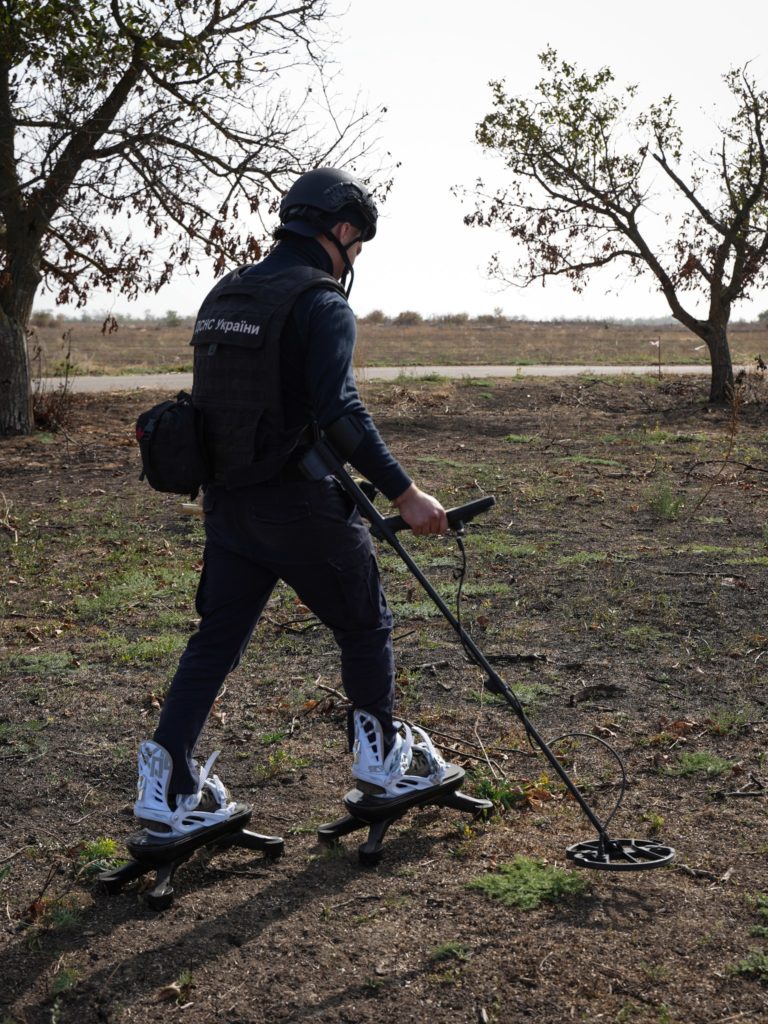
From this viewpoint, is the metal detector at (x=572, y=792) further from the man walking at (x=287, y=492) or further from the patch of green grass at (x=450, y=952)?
the patch of green grass at (x=450, y=952)

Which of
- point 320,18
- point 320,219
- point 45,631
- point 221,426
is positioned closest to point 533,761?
point 221,426

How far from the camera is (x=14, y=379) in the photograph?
14.5m

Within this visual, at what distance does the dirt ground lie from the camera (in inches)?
122

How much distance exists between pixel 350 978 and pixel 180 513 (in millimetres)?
7371

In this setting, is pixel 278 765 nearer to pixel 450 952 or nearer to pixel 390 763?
pixel 390 763

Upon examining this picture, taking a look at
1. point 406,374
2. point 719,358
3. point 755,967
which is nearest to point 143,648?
point 755,967

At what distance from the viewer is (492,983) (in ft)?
10.1

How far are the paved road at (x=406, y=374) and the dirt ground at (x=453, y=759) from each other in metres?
10.8

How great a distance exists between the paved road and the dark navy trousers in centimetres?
1523

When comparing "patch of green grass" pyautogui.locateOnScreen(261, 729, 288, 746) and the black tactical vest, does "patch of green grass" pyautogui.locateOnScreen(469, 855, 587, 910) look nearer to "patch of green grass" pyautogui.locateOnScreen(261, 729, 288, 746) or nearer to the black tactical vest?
the black tactical vest

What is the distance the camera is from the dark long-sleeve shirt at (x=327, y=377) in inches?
137

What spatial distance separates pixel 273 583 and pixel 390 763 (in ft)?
2.42

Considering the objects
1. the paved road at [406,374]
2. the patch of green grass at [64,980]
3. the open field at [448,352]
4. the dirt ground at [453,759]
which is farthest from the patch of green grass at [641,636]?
the open field at [448,352]

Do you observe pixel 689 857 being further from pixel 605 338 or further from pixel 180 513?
pixel 605 338
